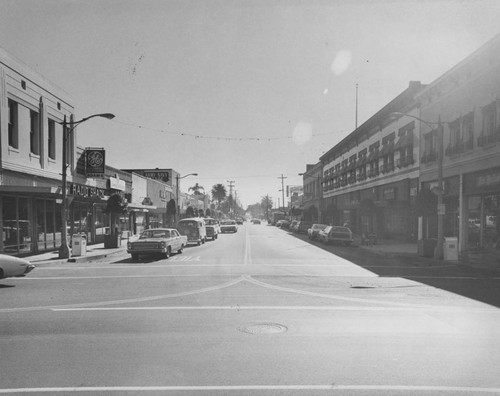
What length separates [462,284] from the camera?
1351cm

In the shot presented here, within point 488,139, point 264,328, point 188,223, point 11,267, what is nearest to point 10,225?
point 11,267

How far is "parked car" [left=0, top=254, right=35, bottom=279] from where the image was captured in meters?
13.4

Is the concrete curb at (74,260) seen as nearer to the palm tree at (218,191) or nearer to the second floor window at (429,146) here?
the second floor window at (429,146)

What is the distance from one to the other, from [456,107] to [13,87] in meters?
24.0

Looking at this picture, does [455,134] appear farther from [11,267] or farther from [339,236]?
[11,267]

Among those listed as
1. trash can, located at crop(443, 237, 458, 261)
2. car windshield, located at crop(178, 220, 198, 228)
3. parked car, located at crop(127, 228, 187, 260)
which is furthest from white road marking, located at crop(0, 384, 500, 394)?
car windshield, located at crop(178, 220, 198, 228)

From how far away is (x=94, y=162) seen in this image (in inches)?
1186

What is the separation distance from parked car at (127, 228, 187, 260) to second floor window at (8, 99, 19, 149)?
7.61 metres

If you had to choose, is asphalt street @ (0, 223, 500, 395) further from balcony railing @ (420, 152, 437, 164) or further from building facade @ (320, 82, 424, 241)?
building facade @ (320, 82, 424, 241)

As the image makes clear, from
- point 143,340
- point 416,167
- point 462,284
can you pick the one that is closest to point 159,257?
point 462,284

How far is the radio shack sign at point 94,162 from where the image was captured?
3011 centimetres

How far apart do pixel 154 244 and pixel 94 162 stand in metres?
11.7

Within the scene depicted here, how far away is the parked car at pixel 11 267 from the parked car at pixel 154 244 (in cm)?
741

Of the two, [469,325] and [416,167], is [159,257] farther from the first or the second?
[416,167]
